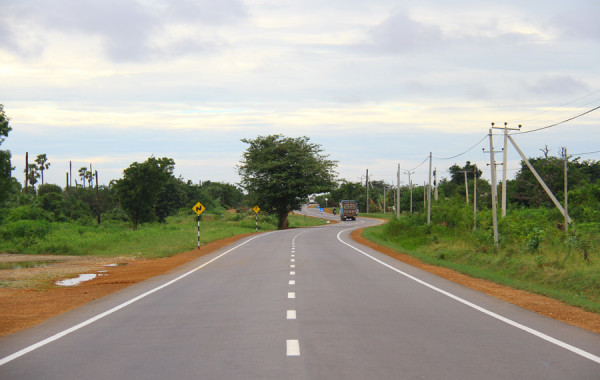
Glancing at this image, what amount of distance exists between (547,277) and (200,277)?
10357 millimetres

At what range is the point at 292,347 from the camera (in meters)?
7.31

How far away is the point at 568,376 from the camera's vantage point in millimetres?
5953

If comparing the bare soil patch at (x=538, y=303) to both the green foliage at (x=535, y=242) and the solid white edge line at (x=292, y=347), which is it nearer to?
the green foliage at (x=535, y=242)

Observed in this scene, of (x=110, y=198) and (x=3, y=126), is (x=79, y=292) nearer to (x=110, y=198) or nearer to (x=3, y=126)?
(x=3, y=126)

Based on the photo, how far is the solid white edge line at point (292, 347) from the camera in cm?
697

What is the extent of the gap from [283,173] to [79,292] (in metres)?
55.1

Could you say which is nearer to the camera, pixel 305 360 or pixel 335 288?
pixel 305 360

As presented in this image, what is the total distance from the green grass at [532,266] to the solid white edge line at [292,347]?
707 centimetres

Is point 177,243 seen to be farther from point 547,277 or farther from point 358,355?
point 358,355

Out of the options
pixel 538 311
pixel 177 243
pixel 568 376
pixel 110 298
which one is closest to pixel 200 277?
pixel 110 298

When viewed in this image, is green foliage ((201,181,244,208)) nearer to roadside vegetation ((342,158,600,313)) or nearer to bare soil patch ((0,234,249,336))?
roadside vegetation ((342,158,600,313))

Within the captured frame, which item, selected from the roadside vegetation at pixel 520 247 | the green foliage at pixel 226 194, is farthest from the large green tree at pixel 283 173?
the green foliage at pixel 226 194

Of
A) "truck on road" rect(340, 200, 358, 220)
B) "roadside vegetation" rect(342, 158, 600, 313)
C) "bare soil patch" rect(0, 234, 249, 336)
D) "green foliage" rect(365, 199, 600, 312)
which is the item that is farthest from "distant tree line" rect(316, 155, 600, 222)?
"bare soil patch" rect(0, 234, 249, 336)

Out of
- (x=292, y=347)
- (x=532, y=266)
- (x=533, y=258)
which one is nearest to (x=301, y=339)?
(x=292, y=347)
